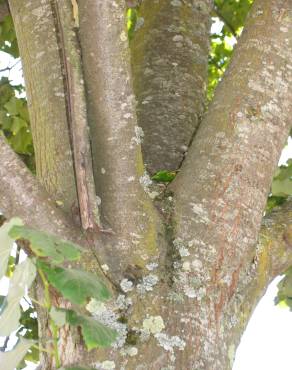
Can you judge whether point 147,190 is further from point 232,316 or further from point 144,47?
point 144,47

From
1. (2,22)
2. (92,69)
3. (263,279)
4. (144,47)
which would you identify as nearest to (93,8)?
(92,69)

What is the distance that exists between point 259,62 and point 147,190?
1.58 ft

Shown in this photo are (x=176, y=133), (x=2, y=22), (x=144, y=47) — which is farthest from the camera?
(x=2, y=22)

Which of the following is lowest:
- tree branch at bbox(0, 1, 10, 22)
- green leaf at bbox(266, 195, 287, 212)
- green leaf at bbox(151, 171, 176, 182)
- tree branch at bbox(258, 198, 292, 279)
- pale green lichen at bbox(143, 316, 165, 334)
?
pale green lichen at bbox(143, 316, 165, 334)

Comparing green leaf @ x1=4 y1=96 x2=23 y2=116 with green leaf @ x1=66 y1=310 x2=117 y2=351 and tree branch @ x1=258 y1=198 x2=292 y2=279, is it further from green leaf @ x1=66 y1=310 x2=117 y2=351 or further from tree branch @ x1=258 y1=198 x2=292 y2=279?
green leaf @ x1=66 y1=310 x2=117 y2=351

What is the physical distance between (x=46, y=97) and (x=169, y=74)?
64cm

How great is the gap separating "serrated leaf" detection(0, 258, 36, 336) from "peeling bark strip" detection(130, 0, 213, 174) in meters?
0.89

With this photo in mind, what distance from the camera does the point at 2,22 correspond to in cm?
302

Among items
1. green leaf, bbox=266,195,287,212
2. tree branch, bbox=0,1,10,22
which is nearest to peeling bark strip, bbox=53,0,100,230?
tree branch, bbox=0,1,10,22

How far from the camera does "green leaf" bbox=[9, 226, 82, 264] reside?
1.15m

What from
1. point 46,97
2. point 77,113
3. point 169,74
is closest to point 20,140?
point 169,74

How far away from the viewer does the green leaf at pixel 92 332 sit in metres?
1.17

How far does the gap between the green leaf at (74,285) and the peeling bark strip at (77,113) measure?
402mm

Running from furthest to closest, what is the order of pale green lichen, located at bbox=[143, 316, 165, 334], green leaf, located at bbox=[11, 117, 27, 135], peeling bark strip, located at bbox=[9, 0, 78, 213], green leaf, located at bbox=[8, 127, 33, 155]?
green leaf, located at bbox=[8, 127, 33, 155]
green leaf, located at bbox=[11, 117, 27, 135]
peeling bark strip, located at bbox=[9, 0, 78, 213]
pale green lichen, located at bbox=[143, 316, 165, 334]
